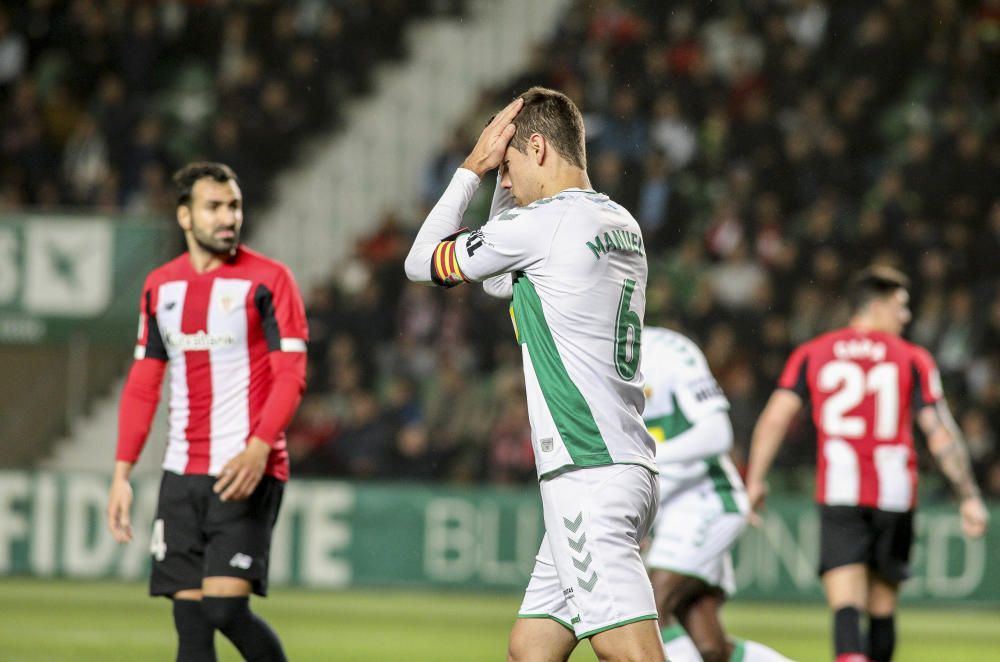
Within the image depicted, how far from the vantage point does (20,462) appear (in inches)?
612

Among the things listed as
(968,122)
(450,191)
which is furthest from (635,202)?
(450,191)

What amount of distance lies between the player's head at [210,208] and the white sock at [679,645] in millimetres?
2489

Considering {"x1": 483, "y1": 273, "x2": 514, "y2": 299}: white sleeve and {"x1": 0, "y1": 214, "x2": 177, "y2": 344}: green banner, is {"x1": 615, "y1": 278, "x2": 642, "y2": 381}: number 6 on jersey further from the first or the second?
{"x1": 0, "y1": 214, "x2": 177, "y2": 344}: green banner

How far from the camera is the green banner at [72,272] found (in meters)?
14.0

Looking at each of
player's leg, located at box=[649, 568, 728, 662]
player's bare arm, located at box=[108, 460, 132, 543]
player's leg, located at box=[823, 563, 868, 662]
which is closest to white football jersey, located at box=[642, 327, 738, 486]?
player's leg, located at box=[649, 568, 728, 662]

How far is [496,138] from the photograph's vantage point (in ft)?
16.7

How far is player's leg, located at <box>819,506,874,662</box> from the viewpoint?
7.78m

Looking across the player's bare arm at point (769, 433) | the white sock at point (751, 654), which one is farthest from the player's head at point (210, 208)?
the player's bare arm at point (769, 433)

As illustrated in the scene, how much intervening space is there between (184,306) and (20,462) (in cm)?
966

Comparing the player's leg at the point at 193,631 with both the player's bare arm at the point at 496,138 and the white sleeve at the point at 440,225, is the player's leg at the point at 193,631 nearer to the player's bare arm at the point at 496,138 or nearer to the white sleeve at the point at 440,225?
the white sleeve at the point at 440,225

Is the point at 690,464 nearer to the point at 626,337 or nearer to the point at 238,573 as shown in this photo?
the point at 238,573

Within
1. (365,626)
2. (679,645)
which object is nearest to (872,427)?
(679,645)

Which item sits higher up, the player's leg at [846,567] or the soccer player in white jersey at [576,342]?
the soccer player in white jersey at [576,342]

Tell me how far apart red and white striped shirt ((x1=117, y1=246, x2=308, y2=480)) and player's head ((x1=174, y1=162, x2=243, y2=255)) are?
5.4 inches
